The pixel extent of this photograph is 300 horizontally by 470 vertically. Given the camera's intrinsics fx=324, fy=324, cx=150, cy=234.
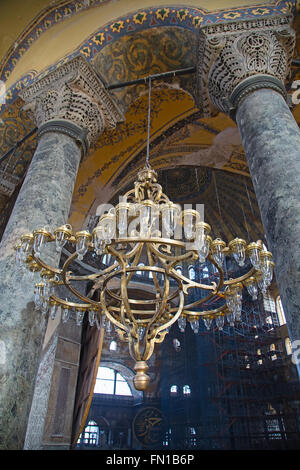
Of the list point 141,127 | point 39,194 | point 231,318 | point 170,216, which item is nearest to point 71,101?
point 39,194

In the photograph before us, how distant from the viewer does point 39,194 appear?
11.2ft

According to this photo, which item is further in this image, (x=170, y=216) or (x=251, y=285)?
(x=251, y=285)

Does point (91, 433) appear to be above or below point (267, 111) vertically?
below

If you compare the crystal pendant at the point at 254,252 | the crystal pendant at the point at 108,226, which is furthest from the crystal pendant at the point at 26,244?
the crystal pendant at the point at 254,252

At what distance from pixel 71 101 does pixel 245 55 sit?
7.51 ft

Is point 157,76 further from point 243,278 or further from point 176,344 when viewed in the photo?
point 176,344

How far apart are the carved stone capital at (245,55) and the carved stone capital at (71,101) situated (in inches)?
60.3

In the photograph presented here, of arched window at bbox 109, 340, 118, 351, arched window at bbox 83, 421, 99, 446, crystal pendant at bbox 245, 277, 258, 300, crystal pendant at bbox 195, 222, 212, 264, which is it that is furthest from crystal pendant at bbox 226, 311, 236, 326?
arched window at bbox 83, 421, 99, 446

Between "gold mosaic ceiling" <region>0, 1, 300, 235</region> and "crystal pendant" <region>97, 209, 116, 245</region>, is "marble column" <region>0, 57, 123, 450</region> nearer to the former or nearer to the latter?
"gold mosaic ceiling" <region>0, 1, 300, 235</region>

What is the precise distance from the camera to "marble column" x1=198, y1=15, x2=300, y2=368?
8.11ft

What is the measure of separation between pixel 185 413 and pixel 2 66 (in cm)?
1219

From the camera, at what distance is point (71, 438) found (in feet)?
21.3

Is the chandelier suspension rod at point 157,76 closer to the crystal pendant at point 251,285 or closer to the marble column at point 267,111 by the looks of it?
the marble column at point 267,111

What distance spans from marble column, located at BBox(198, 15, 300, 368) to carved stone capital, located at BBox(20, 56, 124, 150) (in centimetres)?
146
